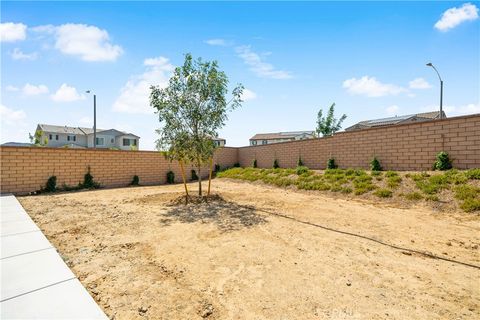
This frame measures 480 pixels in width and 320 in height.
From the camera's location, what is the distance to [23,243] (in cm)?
399

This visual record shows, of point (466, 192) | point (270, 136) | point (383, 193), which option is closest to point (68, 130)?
point (270, 136)

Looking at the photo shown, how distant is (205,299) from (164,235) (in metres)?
2.48

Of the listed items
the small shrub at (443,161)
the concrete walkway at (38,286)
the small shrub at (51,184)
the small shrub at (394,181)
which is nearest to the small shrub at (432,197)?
the small shrub at (394,181)

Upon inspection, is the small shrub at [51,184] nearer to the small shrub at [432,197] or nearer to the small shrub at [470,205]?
the small shrub at [432,197]

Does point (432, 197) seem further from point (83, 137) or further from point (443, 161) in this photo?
point (83, 137)

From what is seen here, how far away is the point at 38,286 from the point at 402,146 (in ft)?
39.9

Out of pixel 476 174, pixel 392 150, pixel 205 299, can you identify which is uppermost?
pixel 392 150

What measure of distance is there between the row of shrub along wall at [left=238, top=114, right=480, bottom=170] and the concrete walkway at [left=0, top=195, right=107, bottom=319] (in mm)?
11303

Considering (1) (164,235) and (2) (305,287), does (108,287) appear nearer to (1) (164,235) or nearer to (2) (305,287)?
(1) (164,235)

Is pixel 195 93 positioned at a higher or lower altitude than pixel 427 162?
higher

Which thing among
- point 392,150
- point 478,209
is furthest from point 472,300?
point 392,150

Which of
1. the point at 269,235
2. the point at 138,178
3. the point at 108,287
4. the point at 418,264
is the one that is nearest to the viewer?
the point at 108,287

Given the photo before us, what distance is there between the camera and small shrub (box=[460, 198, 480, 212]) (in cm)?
616

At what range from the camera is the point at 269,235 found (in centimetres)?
477
